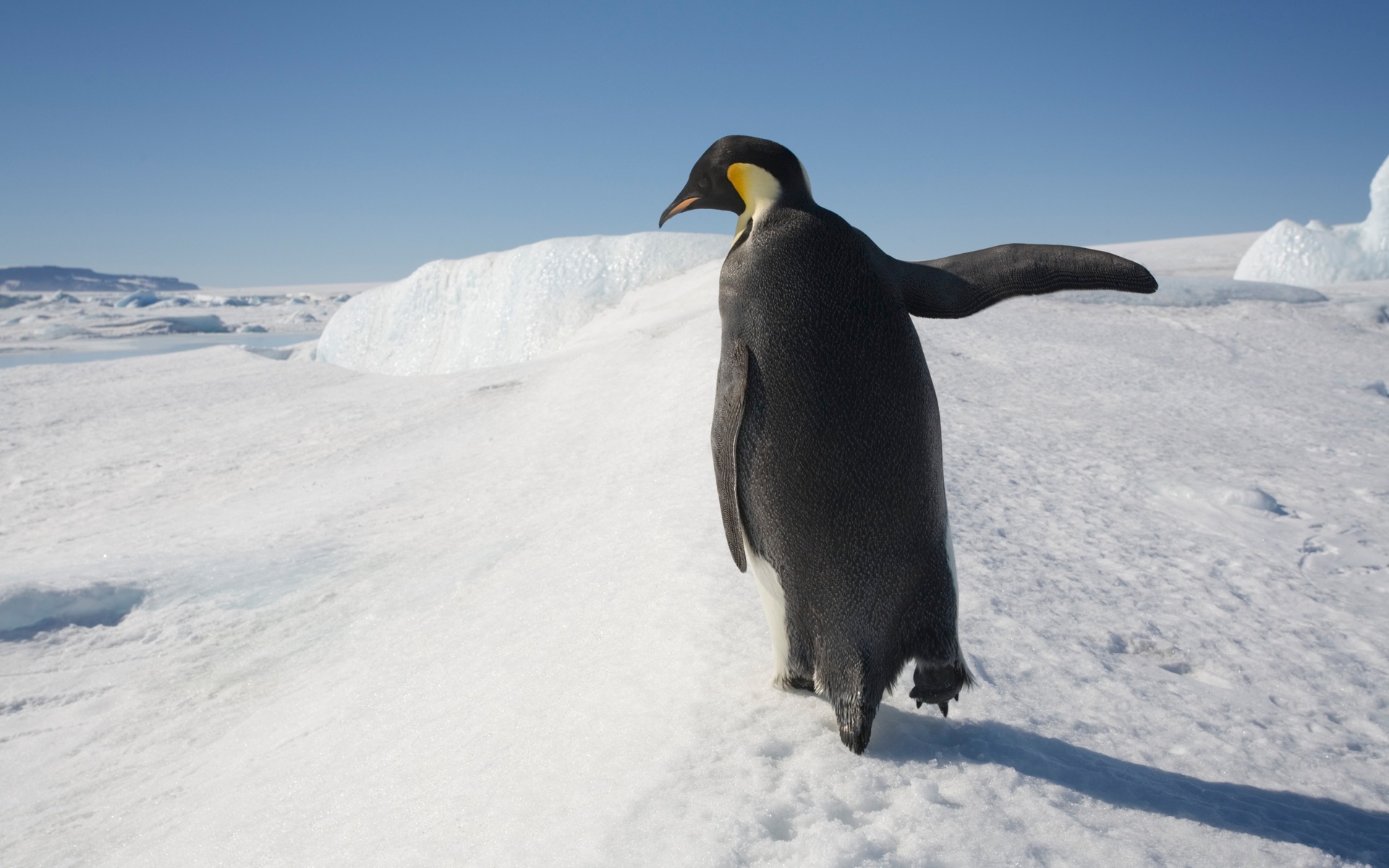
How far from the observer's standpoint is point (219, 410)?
6.61 m

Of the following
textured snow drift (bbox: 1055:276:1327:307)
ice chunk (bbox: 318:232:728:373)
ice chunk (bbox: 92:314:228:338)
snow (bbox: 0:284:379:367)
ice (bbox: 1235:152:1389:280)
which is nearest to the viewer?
textured snow drift (bbox: 1055:276:1327:307)

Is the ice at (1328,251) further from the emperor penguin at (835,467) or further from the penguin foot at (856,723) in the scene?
the penguin foot at (856,723)

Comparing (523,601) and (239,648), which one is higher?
(523,601)

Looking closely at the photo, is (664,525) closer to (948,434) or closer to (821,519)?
(821,519)

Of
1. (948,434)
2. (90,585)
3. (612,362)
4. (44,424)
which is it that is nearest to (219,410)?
(44,424)

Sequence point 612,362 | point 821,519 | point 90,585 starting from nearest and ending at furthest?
1. point 821,519
2. point 90,585
3. point 612,362

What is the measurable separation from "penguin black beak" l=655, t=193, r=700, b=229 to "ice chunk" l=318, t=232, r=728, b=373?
638 cm

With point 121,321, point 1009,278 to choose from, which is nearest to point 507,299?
point 1009,278

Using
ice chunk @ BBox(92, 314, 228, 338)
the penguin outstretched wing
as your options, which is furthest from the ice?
ice chunk @ BBox(92, 314, 228, 338)

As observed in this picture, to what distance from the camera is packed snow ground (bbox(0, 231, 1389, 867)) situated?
4.11 ft

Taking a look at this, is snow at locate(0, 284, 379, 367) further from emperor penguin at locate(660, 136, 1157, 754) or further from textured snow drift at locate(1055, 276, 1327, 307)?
emperor penguin at locate(660, 136, 1157, 754)

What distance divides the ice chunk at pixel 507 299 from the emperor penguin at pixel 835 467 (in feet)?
21.8

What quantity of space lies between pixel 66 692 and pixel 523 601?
4.77 feet

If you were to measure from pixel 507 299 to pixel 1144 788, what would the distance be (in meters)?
7.92
